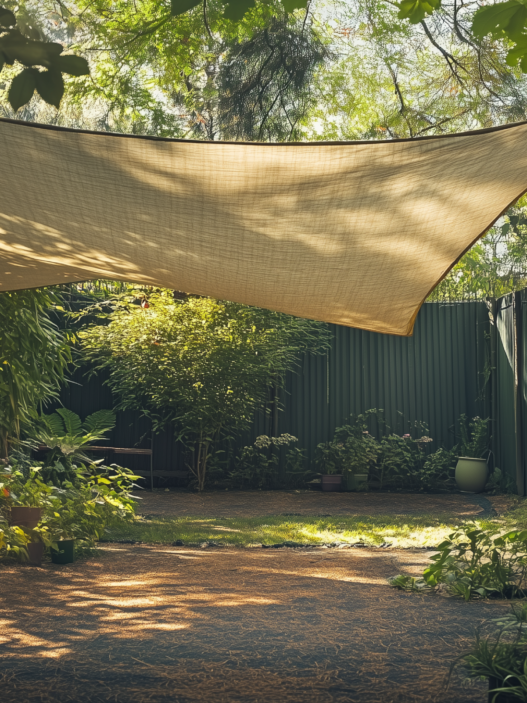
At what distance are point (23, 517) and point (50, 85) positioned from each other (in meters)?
2.80

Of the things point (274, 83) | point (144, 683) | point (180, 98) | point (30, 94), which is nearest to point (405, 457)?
point (274, 83)

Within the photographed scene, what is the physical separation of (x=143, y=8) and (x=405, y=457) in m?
6.85

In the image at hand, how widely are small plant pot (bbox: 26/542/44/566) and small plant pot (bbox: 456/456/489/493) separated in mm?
4736

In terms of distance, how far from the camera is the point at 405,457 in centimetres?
755

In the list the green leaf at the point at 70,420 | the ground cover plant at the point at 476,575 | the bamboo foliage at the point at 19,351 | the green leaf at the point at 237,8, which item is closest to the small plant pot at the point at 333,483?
the green leaf at the point at 70,420

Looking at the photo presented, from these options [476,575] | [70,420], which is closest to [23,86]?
[476,575]

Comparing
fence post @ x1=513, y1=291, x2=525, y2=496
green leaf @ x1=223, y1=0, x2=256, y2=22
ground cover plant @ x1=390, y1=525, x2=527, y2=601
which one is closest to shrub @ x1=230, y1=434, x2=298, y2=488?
fence post @ x1=513, y1=291, x2=525, y2=496

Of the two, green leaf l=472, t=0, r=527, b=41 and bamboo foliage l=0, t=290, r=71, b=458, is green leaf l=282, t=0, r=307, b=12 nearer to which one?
green leaf l=472, t=0, r=527, b=41

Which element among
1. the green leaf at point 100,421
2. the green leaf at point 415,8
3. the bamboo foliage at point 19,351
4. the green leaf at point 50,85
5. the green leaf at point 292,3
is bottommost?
the green leaf at point 100,421

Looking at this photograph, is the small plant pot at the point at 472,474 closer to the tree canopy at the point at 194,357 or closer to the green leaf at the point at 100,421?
the tree canopy at the point at 194,357

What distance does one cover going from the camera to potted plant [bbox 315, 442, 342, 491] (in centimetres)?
748

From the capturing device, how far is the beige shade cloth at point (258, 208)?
1924mm

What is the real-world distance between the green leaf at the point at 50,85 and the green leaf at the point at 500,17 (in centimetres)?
105

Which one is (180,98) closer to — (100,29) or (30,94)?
(100,29)
